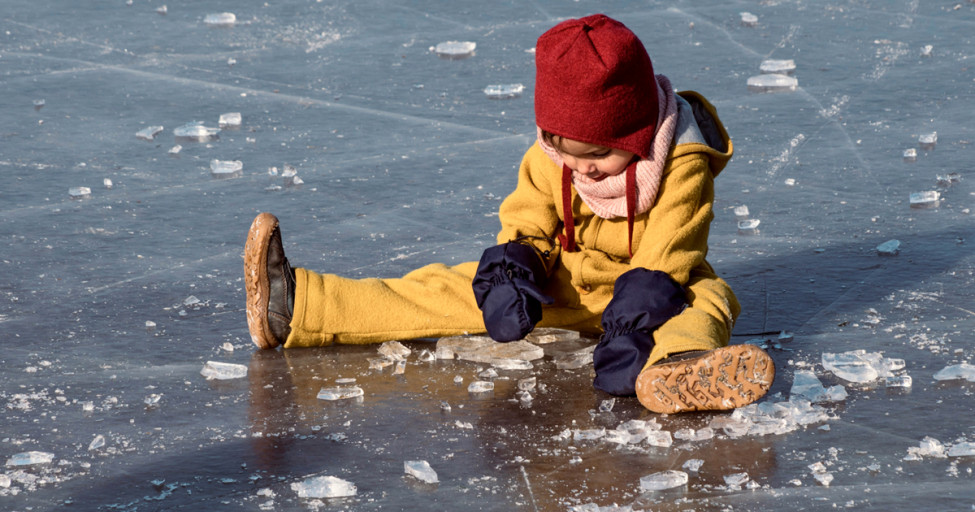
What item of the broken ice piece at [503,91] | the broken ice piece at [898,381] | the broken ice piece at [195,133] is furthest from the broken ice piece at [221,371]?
the broken ice piece at [503,91]

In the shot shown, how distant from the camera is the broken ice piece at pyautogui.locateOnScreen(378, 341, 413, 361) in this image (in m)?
3.06

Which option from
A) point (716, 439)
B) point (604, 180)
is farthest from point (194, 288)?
point (716, 439)

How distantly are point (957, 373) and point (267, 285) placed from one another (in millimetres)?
1694

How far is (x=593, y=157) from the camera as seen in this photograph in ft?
9.40

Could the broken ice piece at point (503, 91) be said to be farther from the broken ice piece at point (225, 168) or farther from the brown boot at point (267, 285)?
the brown boot at point (267, 285)

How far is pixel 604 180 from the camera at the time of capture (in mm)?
2902

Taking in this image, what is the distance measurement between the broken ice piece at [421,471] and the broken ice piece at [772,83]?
11.9ft

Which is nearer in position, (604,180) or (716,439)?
(716,439)

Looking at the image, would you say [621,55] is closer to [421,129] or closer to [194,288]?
[194,288]

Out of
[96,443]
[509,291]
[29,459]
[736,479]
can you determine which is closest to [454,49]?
[509,291]

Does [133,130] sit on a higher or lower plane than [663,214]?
lower

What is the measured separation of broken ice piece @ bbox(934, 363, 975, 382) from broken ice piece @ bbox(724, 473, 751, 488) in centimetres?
72

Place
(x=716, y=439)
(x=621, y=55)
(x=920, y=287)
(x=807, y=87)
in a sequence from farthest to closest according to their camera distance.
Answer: (x=807, y=87), (x=920, y=287), (x=621, y=55), (x=716, y=439)

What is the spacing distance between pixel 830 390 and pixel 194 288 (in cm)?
183
